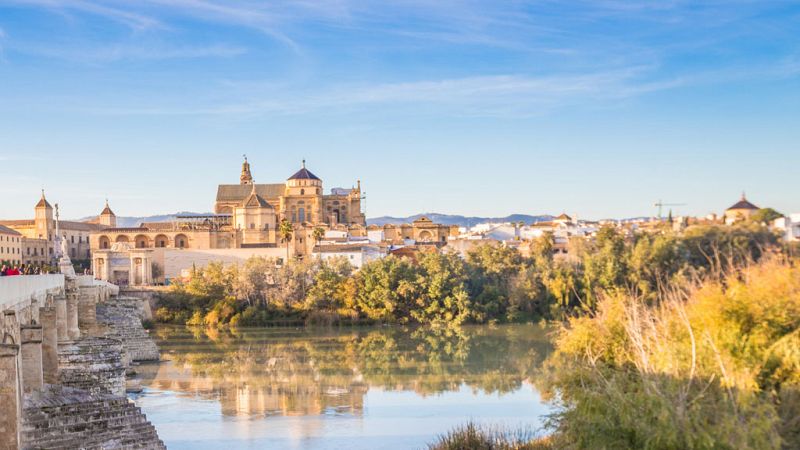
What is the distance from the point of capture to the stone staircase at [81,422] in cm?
1151

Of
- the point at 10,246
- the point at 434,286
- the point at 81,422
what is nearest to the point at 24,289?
the point at 81,422

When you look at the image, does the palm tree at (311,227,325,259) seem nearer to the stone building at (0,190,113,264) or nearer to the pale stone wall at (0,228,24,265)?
the stone building at (0,190,113,264)

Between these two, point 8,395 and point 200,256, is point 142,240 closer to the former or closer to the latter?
point 200,256

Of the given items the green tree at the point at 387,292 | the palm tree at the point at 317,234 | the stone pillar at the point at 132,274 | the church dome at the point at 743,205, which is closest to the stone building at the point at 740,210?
the church dome at the point at 743,205

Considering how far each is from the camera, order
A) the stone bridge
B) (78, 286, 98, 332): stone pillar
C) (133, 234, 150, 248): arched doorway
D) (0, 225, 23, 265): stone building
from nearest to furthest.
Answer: the stone bridge → (78, 286, 98, 332): stone pillar → (0, 225, 23, 265): stone building → (133, 234, 150, 248): arched doorway

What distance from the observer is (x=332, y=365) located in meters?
26.7

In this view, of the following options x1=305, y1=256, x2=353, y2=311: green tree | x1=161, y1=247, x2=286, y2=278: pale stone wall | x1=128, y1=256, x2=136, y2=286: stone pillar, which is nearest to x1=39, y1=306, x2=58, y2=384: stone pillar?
x1=305, y1=256, x2=353, y2=311: green tree

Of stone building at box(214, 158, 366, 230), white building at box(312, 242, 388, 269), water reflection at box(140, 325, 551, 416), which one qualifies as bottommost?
water reflection at box(140, 325, 551, 416)

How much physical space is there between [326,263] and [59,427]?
110ft

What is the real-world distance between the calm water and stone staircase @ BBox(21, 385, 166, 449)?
274 cm

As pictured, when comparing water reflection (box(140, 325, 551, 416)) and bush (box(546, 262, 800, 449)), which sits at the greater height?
bush (box(546, 262, 800, 449))

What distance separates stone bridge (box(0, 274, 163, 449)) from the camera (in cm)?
1024

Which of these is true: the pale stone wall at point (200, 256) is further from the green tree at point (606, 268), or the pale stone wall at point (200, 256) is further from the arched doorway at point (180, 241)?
the green tree at point (606, 268)

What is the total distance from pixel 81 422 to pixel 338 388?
10401mm
